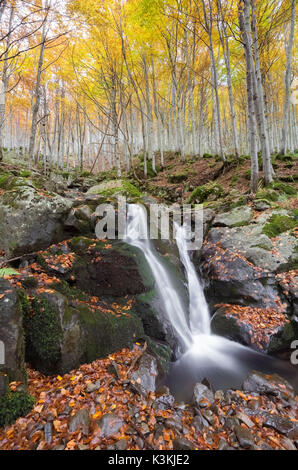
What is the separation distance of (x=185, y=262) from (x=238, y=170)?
6.47m

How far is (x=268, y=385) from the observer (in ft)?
10.5

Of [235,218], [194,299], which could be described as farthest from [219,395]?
[235,218]

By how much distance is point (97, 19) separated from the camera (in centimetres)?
914

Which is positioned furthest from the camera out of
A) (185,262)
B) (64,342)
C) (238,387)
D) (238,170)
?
(238,170)

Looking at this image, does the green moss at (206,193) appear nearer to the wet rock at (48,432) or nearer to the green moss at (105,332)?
the green moss at (105,332)

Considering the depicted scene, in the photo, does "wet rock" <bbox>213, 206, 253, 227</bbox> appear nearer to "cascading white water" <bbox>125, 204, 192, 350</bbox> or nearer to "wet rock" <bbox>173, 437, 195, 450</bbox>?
"cascading white water" <bbox>125, 204, 192, 350</bbox>

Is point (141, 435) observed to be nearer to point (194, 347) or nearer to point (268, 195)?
point (194, 347)

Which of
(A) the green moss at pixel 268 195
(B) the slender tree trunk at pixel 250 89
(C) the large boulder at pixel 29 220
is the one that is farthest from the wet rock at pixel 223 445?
(B) the slender tree trunk at pixel 250 89

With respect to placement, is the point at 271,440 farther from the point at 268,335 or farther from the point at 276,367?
the point at 268,335

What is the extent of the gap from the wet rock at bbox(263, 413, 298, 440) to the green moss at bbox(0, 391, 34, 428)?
2.88 m

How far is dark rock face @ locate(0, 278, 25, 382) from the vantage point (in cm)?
235

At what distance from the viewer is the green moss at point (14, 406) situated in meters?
2.17

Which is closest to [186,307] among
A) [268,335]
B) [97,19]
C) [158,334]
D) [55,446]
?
[158,334]

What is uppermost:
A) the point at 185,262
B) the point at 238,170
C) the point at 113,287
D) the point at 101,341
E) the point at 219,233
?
the point at 238,170
